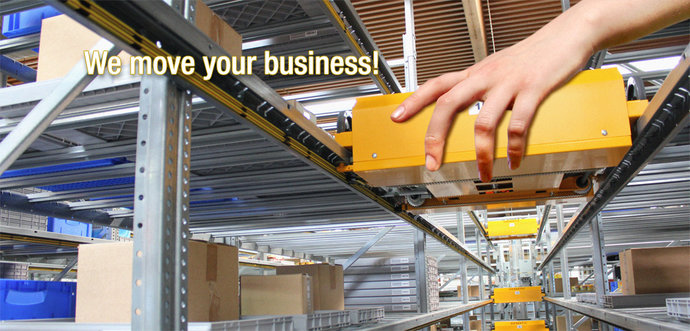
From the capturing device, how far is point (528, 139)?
1.80 m

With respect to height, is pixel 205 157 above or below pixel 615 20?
above

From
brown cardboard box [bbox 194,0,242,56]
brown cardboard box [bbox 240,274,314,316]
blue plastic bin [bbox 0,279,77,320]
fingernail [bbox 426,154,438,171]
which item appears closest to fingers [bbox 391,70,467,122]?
fingernail [bbox 426,154,438,171]

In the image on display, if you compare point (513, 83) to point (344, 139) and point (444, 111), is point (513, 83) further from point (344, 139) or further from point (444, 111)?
point (344, 139)

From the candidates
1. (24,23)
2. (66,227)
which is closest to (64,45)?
(24,23)

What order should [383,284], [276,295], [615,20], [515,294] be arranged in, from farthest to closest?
[515,294], [383,284], [276,295], [615,20]

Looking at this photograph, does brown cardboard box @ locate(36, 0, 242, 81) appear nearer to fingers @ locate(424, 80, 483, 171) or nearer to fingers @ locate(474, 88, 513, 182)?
fingers @ locate(424, 80, 483, 171)

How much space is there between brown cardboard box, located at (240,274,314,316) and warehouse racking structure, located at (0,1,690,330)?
0.59 m

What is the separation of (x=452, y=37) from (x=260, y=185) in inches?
181

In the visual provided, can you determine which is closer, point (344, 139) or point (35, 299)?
point (344, 139)

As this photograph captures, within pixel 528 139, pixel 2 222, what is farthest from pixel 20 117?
pixel 2 222

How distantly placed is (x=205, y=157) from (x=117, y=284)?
2.43ft

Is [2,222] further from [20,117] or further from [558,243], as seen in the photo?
[558,243]

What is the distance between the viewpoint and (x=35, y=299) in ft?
11.4

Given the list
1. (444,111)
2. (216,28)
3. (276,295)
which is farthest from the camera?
(276,295)
